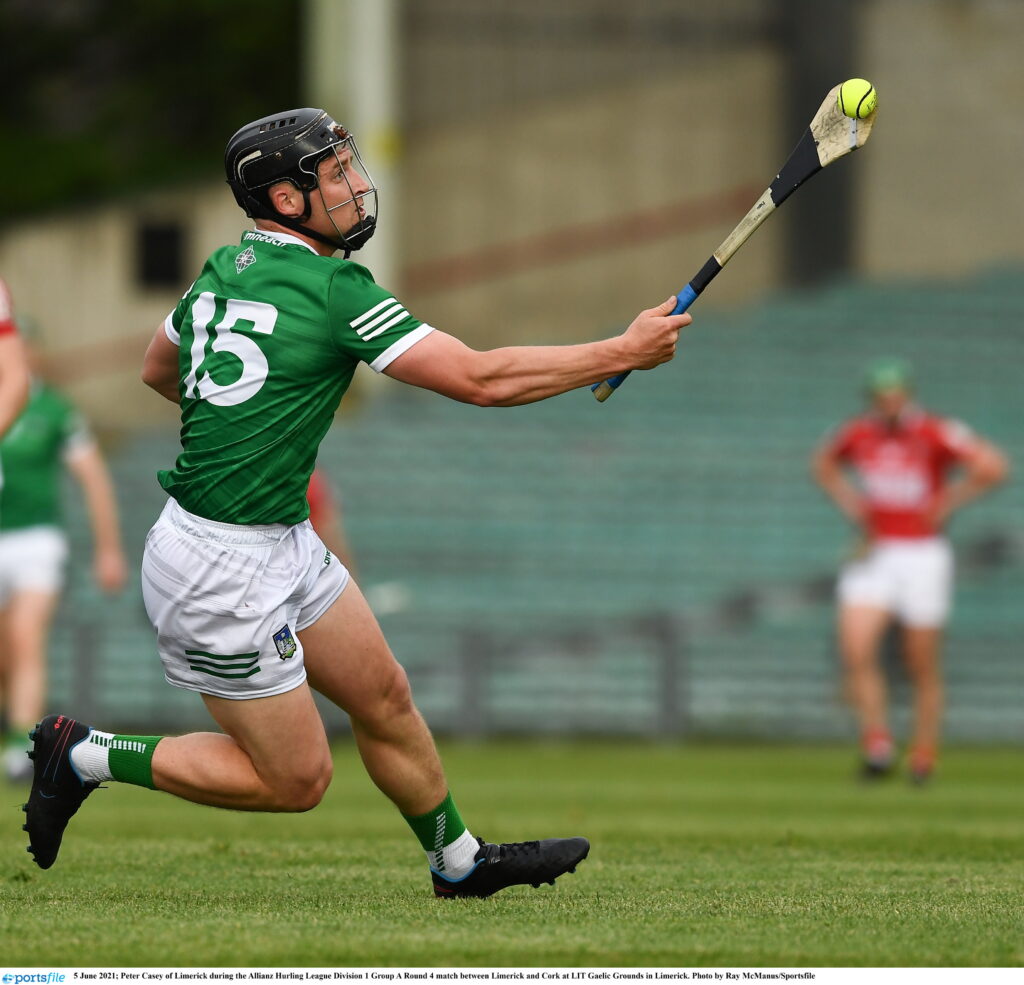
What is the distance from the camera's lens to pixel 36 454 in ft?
34.7

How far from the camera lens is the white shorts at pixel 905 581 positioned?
11.6 meters

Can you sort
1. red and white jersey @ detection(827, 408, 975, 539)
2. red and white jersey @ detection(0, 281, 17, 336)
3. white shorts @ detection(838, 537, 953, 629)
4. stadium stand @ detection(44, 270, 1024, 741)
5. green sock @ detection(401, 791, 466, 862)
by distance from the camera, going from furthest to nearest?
stadium stand @ detection(44, 270, 1024, 741) → red and white jersey @ detection(827, 408, 975, 539) → white shorts @ detection(838, 537, 953, 629) → red and white jersey @ detection(0, 281, 17, 336) → green sock @ detection(401, 791, 466, 862)

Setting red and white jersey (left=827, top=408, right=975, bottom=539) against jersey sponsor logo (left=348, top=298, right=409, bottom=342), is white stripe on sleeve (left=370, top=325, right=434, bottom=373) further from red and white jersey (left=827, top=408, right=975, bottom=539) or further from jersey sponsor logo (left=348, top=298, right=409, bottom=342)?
red and white jersey (left=827, top=408, right=975, bottom=539)

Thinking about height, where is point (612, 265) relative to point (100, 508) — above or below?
below

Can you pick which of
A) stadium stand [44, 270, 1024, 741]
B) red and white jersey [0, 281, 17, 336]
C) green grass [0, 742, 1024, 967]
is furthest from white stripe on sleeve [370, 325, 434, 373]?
stadium stand [44, 270, 1024, 741]

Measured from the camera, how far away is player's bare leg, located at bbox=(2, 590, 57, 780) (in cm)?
1001

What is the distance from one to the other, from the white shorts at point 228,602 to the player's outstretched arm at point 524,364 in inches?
24.2

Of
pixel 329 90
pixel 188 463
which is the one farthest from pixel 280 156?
pixel 329 90

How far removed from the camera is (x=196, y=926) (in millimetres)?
4867

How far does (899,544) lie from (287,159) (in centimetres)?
706

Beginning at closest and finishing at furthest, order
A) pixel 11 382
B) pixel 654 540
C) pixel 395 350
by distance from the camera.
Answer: pixel 395 350 < pixel 11 382 < pixel 654 540

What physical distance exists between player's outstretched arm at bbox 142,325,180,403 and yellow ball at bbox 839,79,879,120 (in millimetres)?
1994
